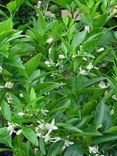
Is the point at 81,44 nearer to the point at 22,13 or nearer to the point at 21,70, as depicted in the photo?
the point at 21,70

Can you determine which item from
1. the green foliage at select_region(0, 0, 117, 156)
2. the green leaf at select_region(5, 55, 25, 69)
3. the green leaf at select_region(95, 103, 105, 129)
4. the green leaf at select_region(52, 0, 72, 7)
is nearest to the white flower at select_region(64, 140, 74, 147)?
the green foliage at select_region(0, 0, 117, 156)

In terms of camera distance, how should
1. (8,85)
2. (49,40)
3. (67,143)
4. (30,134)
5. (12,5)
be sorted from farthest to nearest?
(12,5) → (49,40) → (8,85) → (67,143) → (30,134)

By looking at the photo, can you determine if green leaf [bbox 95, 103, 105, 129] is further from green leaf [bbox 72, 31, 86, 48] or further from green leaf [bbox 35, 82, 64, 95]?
green leaf [bbox 72, 31, 86, 48]

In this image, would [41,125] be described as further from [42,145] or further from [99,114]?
[99,114]

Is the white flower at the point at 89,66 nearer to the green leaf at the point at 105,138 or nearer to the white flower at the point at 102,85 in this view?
the white flower at the point at 102,85

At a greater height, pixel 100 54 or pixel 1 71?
pixel 1 71

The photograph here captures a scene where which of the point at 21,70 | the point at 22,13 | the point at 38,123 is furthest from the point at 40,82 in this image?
the point at 22,13

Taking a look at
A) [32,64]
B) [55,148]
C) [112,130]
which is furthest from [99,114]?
[32,64]

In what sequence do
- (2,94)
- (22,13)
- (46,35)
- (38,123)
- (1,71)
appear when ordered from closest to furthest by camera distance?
1. (38,123)
2. (1,71)
3. (2,94)
4. (46,35)
5. (22,13)
